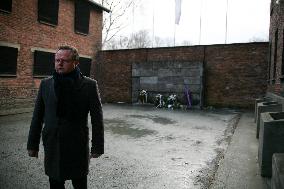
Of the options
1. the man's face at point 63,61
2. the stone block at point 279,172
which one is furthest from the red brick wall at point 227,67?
the man's face at point 63,61

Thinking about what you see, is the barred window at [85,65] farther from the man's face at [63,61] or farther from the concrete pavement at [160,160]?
the man's face at [63,61]

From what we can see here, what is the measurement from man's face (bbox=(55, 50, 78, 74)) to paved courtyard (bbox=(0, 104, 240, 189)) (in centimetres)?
202

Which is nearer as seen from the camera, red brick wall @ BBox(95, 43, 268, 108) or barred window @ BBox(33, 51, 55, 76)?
barred window @ BBox(33, 51, 55, 76)

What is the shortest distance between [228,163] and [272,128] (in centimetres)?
117

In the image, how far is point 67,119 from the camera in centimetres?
249

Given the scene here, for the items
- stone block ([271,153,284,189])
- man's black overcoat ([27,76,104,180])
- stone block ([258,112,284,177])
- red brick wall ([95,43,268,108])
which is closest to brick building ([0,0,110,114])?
red brick wall ([95,43,268,108])

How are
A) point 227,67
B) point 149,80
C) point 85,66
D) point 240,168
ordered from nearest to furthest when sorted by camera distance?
point 240,168, point 227,67, point 149,80, point 85,66

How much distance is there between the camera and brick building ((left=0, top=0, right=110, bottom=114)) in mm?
11180

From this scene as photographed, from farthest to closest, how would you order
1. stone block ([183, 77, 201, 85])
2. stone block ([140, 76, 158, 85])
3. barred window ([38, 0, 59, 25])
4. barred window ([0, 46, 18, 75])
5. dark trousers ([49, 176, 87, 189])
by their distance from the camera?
stone block ([140, 76, 158, 85]) → stone block ([183, 77, 201, 85]) → barred window ([38, 0, 59, 25]) → barred window ([0, 46, 18, 75]) → dark trousers ([49, 176, 87, 189])

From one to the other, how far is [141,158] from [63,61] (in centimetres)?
322

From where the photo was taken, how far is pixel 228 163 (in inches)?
186

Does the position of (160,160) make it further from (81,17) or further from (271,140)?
(81,17)

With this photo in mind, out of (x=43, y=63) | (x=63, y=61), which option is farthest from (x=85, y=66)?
(x=63, y=61)

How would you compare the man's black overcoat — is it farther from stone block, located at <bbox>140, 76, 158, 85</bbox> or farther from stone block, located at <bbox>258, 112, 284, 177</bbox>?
stone block, located at <bbox>140, 76, 158, 85</bbox>
